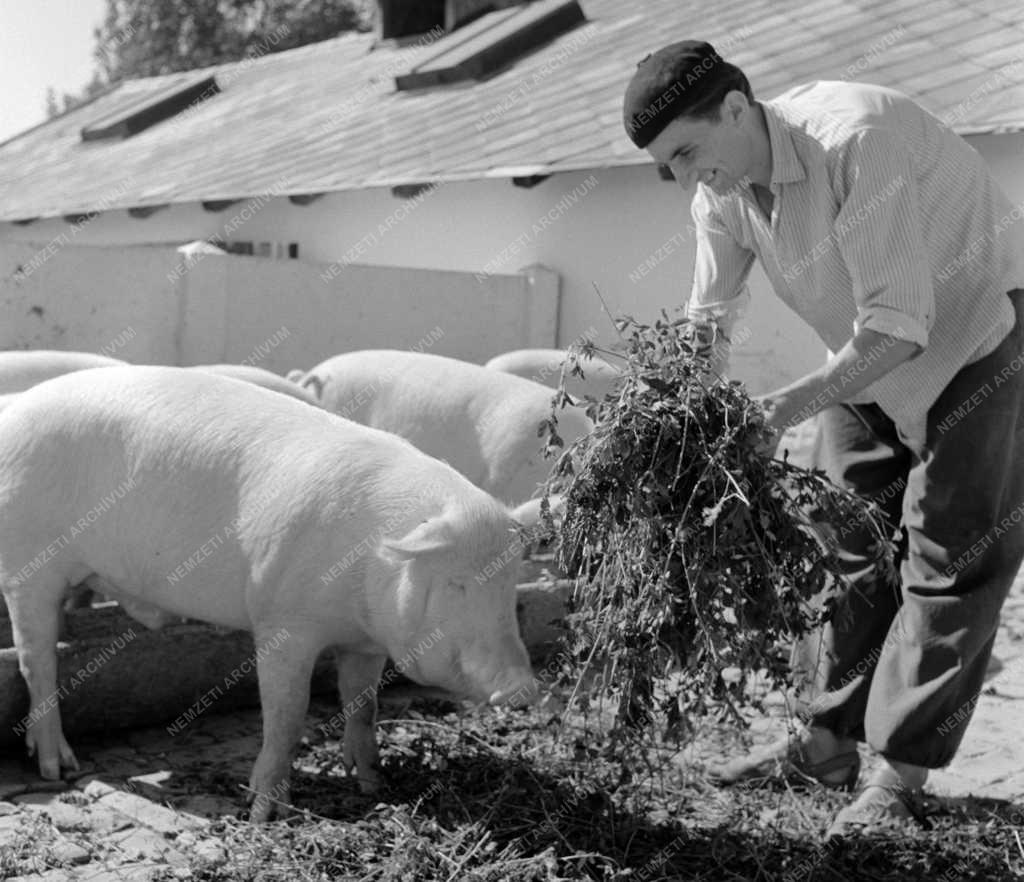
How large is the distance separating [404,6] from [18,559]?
18.3 meters

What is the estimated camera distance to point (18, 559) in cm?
426

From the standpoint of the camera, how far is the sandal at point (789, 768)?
167 inches

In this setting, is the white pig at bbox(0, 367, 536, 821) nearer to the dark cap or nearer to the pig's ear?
the pig's ear

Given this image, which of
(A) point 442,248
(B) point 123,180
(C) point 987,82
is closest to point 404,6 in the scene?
(B) point 123,180

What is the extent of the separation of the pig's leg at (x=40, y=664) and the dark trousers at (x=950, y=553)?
2.24 metres

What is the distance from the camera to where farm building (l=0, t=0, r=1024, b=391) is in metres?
9.66

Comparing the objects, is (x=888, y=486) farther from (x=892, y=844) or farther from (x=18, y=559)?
(x=18, y=559)

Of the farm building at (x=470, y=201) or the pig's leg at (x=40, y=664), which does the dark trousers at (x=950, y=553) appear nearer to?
the pig's leg at (x=40, y=664)

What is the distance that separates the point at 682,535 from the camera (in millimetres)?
3242

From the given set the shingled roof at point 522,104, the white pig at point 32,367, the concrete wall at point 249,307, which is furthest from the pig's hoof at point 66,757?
the shingled roof at point 522,104

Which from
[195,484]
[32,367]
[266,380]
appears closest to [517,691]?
[195,484]

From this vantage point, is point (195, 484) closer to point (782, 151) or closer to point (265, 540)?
point (265, 540)

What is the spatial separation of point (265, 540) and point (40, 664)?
2.87 feet

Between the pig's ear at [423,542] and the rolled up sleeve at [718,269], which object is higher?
the rolled up sleeve at [718,269]
